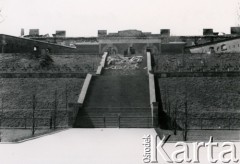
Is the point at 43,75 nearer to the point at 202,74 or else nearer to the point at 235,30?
the point at 202,74

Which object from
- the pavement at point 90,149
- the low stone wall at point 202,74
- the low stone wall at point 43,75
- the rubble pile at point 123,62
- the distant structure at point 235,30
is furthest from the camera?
the distant structure at point 235,30

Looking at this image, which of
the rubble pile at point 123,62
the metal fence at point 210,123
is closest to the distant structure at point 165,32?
the rubble pile at point 123,62

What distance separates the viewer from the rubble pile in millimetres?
35094

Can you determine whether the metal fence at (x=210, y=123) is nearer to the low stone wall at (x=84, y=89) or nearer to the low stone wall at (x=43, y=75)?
the low stone wall at (x=84, y=89)

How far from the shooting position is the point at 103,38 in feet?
181

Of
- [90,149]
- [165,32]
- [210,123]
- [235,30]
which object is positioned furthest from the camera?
[235,30]

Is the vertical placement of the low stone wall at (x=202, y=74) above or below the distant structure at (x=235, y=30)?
below

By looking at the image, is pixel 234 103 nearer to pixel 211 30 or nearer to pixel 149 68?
pixel 149 68

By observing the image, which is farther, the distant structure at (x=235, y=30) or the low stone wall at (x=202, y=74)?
the distant structure at (x=235, y=30)

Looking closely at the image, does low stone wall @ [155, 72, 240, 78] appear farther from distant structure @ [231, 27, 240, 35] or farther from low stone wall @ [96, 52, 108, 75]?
distant structure @ [231, 27, 240, 35]

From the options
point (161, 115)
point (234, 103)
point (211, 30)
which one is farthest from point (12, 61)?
point (211, 30)

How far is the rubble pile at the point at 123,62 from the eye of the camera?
35094 mm

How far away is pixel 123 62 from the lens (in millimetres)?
36969

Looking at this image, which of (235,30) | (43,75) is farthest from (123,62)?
(235,30)
